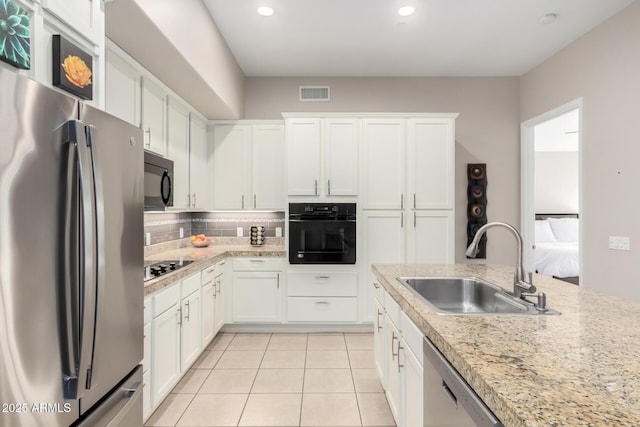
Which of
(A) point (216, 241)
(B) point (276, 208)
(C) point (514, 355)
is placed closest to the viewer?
(C) point (514, 355)

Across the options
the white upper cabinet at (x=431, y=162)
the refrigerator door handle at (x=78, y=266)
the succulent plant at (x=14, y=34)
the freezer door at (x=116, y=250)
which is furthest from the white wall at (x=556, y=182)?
the succulent plant at (x=14, y=34)

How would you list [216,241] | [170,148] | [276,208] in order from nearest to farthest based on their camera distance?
1. [170,148]
2. [276,208]
3. [216,241]

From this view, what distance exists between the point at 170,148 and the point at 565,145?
8.31m

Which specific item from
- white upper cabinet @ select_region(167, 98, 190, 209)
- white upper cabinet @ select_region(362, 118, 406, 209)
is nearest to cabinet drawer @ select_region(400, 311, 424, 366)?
white upper cabinet @ select_region(362, 118, 406, 209)

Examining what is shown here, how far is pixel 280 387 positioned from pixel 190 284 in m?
1.05

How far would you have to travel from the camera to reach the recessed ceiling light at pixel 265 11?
2858 mm

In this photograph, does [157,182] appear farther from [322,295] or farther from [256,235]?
[322,295]

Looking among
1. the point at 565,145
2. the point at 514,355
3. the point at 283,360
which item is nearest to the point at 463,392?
the point at 514,355

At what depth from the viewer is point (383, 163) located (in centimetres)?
375

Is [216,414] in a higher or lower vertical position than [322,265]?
lower

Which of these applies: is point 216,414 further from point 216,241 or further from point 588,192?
point 588,192

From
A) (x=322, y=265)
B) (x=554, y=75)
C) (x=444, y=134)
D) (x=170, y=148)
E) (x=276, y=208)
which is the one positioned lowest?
(x=322, y=265)

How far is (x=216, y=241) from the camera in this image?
14.0ft

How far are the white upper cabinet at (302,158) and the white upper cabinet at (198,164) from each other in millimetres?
976
